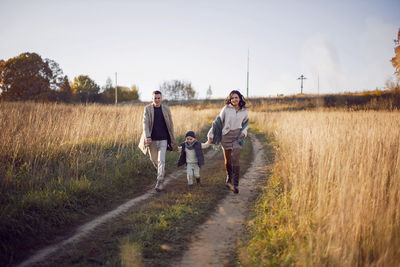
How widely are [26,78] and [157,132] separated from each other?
3336 cm

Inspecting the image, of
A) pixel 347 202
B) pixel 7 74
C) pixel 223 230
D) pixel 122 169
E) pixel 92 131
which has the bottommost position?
pixel 223 230

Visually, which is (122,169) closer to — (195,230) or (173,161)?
(173,161)

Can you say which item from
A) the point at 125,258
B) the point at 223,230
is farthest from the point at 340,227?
the point at 125,258

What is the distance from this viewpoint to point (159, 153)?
584 cm

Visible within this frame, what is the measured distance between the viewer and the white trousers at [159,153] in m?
5.66

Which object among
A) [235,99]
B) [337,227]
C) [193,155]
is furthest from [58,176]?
[337,227]

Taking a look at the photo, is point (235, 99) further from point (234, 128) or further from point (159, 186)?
point (159, 186)

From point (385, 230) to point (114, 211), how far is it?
13.9ft

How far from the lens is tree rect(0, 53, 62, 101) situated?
29.5 meters

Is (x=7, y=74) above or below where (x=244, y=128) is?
above

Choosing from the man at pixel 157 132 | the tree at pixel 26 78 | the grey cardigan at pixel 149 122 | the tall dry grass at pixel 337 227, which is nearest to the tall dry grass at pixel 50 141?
the grey cardigan at pixel 149 122

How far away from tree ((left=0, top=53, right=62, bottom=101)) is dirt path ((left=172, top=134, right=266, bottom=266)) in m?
32.1

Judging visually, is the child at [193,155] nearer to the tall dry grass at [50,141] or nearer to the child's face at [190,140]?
the child's face at [190,140]

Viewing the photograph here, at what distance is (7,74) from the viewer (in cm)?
2973
